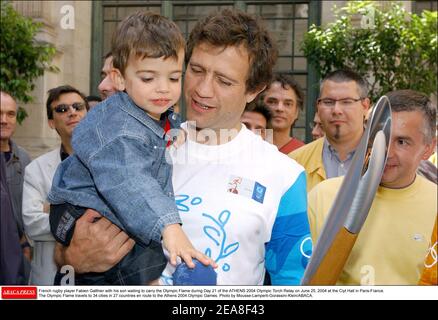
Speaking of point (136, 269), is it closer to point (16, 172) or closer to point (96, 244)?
point (96, 244)

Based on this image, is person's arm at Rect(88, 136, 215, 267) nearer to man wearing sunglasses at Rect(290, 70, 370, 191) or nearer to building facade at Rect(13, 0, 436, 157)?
man wearing sunglasses at Rect(290, 70, 370, 191)

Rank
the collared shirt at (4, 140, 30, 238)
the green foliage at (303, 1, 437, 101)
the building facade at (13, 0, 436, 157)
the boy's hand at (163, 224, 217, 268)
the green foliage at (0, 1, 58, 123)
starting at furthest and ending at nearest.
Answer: the green foliage at (303, 1, 437, 101) < the green foliage at (0, 1, 58, 123) < the building facade at (13, 0, 436, 157) < the collared shirt at (4, 140, 30, 238) < the boy's hand at (163, 224, 217, 268)

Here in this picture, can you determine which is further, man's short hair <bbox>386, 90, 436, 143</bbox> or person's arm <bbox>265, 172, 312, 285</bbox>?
man's short hair <bbox>386, 90, 436, 143</bbox>

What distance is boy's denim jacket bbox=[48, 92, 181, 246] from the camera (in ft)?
2.62

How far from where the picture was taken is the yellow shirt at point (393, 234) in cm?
100

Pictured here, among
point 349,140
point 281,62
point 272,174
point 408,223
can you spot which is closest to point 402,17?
point 281,62

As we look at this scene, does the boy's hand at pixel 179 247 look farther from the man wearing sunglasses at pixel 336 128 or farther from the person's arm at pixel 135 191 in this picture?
the man wearing sunglasses at pixel 336 128

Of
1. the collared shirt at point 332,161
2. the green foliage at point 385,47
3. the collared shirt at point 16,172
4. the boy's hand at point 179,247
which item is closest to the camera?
the boy's hand at point 179,247

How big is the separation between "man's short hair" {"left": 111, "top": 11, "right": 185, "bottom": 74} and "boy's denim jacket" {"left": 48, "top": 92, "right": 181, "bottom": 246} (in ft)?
0.21

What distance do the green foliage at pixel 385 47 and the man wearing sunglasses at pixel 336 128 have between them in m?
1.30

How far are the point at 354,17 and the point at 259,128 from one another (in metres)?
2.02

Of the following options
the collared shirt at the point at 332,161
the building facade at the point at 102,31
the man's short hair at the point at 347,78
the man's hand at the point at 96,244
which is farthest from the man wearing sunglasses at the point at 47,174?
the man's short hair at the point at 347,78

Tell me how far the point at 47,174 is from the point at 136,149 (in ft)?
1.98

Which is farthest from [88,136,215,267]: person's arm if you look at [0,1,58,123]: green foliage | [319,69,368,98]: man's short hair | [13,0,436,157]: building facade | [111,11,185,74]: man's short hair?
[0,1,58,123]: green foliage
